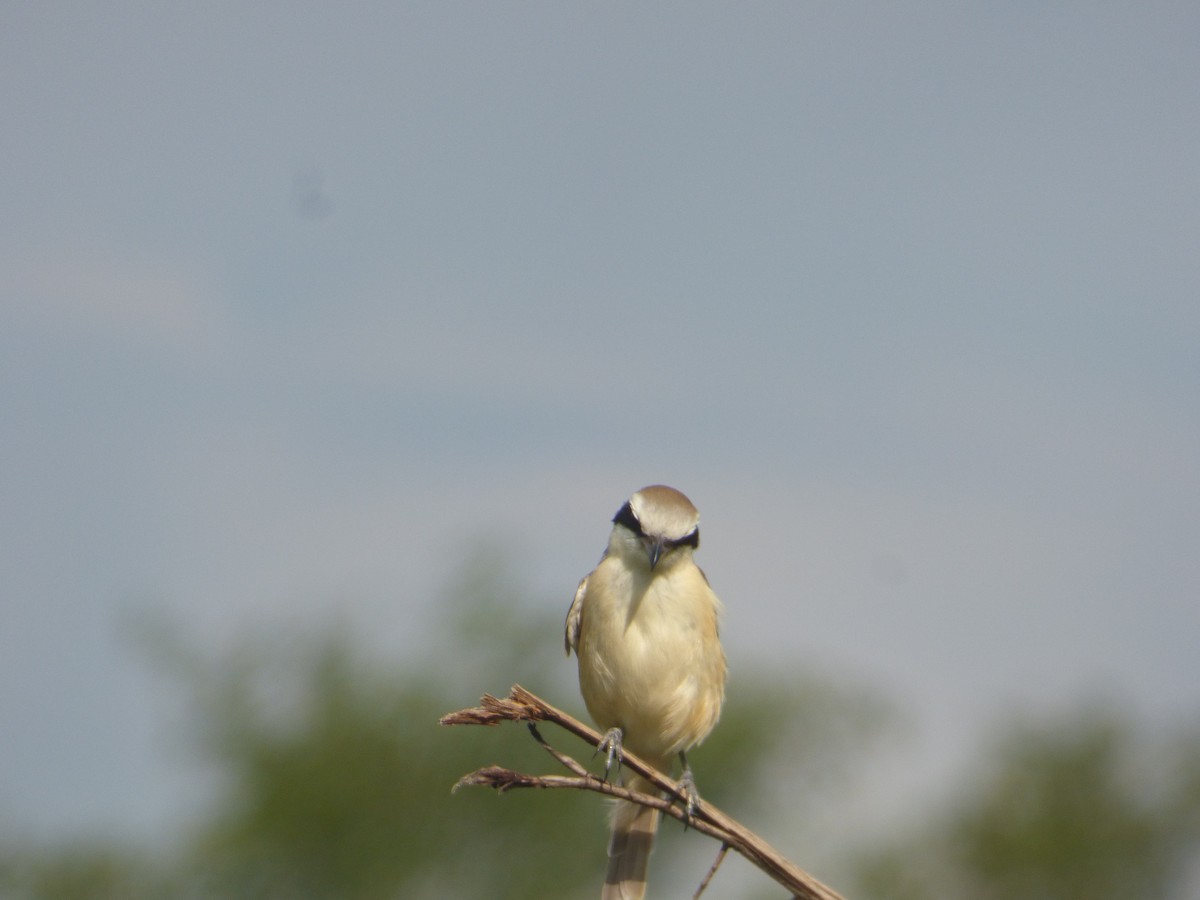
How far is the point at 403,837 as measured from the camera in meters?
31.3

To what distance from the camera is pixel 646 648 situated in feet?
19.0

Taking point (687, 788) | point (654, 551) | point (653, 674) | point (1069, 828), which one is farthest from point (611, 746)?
point (1069, 828)

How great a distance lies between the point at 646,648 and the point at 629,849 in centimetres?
98

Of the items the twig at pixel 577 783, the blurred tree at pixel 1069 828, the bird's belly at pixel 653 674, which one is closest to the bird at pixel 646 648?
the bird's belly at pixel 653 674

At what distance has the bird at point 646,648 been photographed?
577 centimetres

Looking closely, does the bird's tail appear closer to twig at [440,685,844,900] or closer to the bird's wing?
the bird's wing

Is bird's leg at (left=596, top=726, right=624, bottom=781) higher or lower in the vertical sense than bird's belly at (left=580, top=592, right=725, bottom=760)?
lower

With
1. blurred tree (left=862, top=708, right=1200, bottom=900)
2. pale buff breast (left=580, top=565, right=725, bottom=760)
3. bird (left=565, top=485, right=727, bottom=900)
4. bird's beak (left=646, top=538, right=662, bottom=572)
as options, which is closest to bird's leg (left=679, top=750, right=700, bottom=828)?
bird (left=565, top=485, right=727, bottom=900)

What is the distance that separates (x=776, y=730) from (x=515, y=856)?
7.97 meters

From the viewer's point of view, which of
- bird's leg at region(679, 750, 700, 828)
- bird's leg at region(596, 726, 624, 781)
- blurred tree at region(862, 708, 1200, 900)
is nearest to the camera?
bird's leg at region(679, 750, 700, 828)

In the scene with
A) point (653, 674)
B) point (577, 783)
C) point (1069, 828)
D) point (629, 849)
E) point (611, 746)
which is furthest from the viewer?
point (1069, 828)

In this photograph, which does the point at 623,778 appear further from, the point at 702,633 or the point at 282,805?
the point at 282,805

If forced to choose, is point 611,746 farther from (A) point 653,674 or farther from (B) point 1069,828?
(B) point 1069,828

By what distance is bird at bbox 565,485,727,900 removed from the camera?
5.77 meters
